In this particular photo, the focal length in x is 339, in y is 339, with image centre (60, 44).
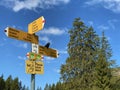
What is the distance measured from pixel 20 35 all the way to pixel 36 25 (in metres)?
0.54

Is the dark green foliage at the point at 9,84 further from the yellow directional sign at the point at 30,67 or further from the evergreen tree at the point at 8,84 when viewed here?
the yellow directional sign at the point at 30,67

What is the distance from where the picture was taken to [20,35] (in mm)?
9484

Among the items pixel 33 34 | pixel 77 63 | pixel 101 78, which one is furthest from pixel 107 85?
pixel 33 34

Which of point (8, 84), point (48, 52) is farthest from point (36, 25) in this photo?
point (8, 84)

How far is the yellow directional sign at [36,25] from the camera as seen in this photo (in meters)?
9.48

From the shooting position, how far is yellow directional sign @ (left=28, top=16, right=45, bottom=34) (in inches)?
373

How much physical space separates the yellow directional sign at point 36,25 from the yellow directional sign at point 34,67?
0.93m

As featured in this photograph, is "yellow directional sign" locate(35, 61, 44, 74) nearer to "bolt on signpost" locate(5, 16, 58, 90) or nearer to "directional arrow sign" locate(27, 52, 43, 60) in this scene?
"bolt on signpost" locate(5, 16, 58, 90)

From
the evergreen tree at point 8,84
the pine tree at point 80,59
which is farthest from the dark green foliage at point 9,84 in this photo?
the pine tree at point 80,59

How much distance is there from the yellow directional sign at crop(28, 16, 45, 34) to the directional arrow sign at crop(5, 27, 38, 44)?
19cm

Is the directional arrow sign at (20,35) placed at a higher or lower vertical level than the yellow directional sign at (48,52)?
higher

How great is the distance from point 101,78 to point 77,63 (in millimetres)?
5051

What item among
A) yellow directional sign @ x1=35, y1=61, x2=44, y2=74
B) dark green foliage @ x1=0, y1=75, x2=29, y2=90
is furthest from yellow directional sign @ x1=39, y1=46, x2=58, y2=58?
dark green foliage @ x1=0, y1=75, x2=29, y2=90

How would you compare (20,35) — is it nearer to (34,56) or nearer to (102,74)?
(34,56)
